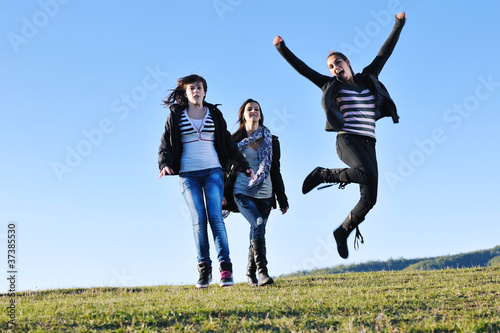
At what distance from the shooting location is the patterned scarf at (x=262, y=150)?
8.41 meters

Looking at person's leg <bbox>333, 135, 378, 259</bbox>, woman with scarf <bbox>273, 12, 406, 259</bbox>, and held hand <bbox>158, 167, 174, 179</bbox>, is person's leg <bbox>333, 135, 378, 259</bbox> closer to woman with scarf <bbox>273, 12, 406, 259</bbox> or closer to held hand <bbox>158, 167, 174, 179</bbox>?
woman with scarf <bbox>273, 12, 406, 259</bbox>

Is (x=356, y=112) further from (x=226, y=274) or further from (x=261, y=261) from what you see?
(x=226, y=274)

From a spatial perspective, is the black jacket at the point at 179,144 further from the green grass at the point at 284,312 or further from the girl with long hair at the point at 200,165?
the green grass at the point at 284,312

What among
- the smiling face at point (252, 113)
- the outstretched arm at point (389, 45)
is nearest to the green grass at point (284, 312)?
the smiling face at point (252, 113)

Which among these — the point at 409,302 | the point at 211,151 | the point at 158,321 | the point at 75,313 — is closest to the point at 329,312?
the point at 409,302

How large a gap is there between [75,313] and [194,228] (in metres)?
2.68

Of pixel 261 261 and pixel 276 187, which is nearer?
pixel 261 261

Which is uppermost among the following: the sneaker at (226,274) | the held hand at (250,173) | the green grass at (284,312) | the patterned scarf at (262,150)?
the patterned scarf at (262,150)

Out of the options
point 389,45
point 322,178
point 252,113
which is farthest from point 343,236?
point 389,45

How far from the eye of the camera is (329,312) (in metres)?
5.56

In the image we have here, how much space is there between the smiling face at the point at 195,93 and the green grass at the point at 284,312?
118 inches

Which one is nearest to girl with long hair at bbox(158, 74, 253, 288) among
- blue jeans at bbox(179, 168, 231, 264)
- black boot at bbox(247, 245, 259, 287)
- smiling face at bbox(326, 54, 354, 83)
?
blue jeans at bbox(179, 168, 231, 264)

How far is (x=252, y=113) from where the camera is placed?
8703 millimetres

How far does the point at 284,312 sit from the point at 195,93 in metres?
3.99
